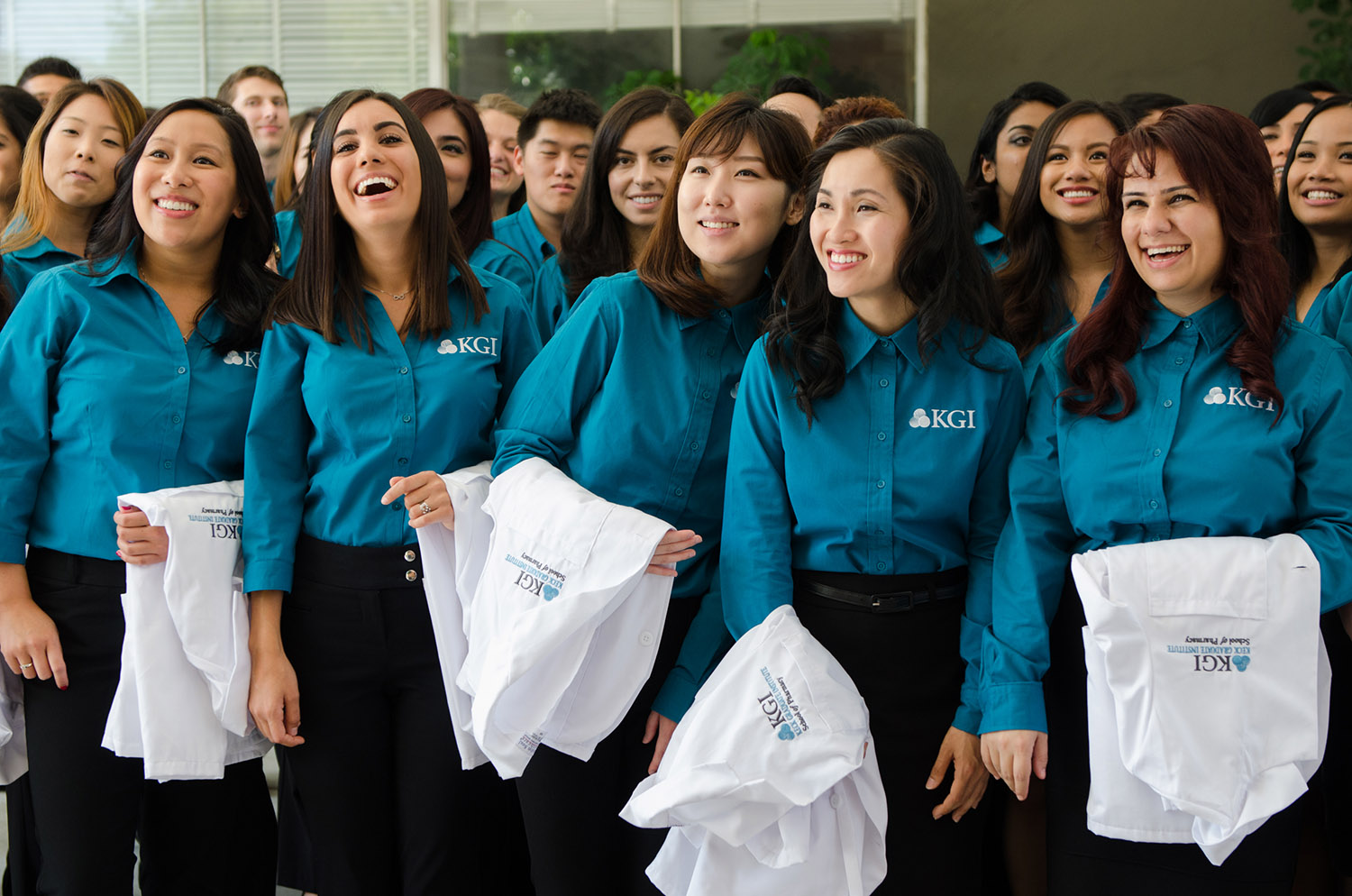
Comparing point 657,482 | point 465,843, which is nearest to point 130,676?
point 465,843

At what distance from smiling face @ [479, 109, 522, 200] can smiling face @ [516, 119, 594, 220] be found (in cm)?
78

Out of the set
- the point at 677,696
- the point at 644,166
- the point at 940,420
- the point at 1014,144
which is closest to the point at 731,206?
the point at 940,420

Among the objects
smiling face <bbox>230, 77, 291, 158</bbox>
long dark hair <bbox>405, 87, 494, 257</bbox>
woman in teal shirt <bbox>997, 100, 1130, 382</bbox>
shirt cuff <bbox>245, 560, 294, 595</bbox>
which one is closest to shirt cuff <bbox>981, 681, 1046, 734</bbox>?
woman in teal shirt <bbox>997, 100, 1130, 382</bbox>

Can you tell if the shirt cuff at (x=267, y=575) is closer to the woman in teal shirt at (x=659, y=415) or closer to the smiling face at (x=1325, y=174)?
the woman in teal shirt at (x=659, y=415)

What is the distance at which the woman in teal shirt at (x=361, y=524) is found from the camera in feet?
7.79

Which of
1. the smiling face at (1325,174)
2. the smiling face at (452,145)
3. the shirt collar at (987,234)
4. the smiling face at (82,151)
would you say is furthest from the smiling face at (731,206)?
the smiling face at (82,151)

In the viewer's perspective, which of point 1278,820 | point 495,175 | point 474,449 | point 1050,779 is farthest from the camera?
point 495,175

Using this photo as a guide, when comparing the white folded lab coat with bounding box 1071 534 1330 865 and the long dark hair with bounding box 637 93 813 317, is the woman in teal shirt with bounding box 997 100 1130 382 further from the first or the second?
the white folded lab coat with bounding box 1071 534 1330 865

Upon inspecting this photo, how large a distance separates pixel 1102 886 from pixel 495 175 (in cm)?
363

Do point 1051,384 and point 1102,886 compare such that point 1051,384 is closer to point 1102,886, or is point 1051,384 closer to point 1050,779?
point 1050,779

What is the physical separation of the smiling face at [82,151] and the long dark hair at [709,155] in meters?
1.64

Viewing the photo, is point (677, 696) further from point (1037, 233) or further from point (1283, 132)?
point (1283, 132)

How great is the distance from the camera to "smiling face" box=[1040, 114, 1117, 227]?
10.0 feet

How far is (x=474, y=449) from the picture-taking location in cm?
249
